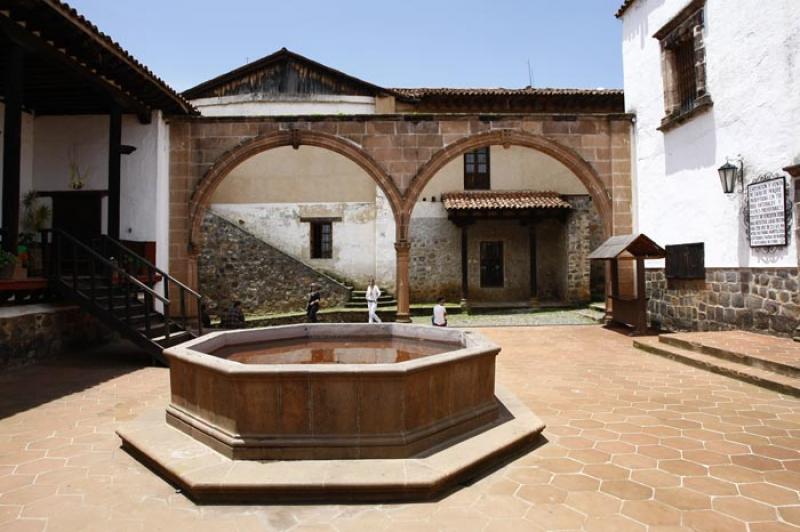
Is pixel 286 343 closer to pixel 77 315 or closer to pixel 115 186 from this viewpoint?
pixel 77 315

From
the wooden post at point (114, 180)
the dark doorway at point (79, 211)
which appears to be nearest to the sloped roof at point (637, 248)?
the wooden post at point (114, 180)

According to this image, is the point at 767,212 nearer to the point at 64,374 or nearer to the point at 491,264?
the point at 64,374

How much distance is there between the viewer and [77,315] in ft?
27.7

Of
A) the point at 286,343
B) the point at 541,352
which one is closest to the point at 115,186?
the point at 286,343

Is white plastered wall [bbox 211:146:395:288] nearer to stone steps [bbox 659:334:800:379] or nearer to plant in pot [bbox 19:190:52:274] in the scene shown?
plant in pot [bbox 19:190:52:274]

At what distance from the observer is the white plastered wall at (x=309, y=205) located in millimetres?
17766

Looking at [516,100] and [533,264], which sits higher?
[516,100]

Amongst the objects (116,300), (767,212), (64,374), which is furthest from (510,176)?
(64,374)

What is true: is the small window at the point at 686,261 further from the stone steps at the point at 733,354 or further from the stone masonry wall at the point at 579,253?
the stone masonry wall at the point at 579,253

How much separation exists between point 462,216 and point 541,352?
924 cm

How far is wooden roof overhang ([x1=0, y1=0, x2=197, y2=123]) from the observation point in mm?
6945

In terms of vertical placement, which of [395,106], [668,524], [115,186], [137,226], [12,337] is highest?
[395,106]

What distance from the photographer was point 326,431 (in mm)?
3438

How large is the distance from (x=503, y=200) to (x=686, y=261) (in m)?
7.78
